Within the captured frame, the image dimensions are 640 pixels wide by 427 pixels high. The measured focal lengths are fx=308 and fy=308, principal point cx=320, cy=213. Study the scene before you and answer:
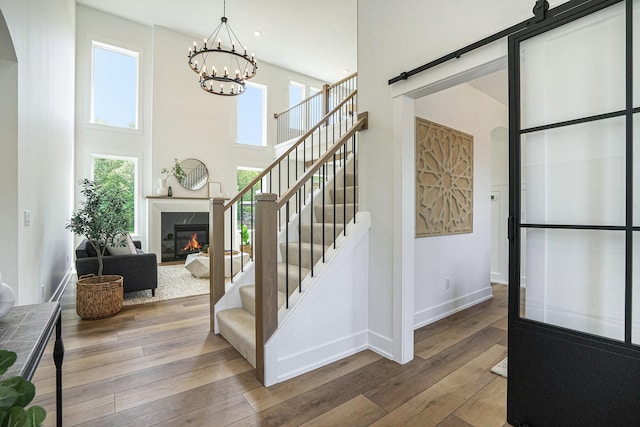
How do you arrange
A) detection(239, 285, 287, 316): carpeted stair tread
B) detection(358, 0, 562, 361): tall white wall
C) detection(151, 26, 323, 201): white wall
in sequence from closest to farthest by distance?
1. detection(358, 0, 562, 361): tall white wall
2. detection(239, 285, 287, 316): carpeted stair tread
3. detection(151, 26, 323, 201): white wall

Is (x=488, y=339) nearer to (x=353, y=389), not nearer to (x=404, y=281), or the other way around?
(x=404, y=281)

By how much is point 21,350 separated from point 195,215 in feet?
22.1

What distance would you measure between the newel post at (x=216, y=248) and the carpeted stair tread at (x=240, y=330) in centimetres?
19

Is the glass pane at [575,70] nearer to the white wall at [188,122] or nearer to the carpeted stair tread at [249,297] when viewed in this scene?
the carpeted stair tread at [249,297]

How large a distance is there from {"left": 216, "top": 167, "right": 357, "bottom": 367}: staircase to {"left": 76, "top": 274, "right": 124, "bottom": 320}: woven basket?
137 cm

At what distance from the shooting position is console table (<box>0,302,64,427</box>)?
3.12 ft

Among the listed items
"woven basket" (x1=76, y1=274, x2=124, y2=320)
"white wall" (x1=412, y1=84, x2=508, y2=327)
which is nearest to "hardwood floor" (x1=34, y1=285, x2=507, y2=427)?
"woven basket" (x1=76, y1=274, x2=124, y2=320)

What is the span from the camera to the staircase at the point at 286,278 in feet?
7.78

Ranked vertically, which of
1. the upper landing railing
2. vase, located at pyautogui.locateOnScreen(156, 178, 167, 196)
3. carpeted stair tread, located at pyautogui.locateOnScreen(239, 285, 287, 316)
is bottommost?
carpeted stair tread, located at pyautogui.locateOnScreen(239, 285, 287, 316)

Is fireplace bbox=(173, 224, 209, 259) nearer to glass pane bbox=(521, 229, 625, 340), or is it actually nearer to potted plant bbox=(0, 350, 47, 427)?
glass pane bbox=(521, 229, 625, 340)

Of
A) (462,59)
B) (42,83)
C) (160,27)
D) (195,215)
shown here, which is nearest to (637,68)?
(462,59)

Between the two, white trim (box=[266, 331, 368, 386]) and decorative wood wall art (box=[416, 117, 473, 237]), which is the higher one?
decorative wood wall art (box=[416, 117, 473, 237])

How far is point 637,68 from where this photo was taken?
132cm

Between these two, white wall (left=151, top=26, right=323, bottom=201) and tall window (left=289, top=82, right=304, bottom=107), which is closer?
white wall (left=151, top=26, right=323, bottom=201)
